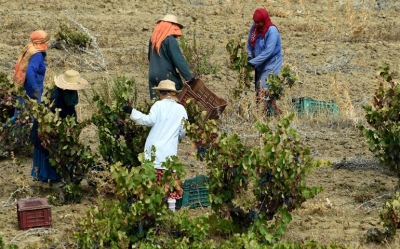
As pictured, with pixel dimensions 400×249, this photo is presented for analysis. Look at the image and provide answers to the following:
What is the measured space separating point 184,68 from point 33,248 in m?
2.95

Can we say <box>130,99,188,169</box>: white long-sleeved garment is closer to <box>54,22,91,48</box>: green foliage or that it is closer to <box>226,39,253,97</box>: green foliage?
<box>226,39,253,97</box>: green foliage

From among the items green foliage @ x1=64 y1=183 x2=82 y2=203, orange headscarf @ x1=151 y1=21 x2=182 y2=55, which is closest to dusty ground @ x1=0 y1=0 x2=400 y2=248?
green foliage @ x1=64 y1=183 x2=82 y2=203

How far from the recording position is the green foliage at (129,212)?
6.38 metres

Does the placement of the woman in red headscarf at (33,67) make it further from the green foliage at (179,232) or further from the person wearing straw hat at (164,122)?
the green foliage at (179,232)

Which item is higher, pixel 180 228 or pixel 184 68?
pixel 184 68

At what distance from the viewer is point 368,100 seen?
11.6 meters

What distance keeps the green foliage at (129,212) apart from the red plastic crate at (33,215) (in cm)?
75

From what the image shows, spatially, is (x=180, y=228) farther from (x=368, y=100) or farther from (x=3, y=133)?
(x=368, y=100)

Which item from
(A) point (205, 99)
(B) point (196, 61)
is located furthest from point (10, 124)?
(B) point (196, 61)

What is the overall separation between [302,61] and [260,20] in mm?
3519

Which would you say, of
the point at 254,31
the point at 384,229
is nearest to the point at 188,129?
the point at 384,229

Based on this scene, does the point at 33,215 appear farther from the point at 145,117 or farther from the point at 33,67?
the point at 33,67

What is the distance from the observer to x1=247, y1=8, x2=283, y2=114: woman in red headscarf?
10266 mm

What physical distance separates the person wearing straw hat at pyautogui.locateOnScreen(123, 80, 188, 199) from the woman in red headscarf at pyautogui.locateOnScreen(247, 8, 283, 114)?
Result: 9.43 ft
